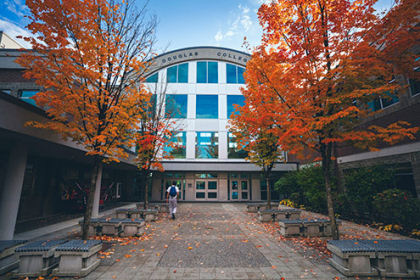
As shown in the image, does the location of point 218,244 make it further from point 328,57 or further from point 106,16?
point 106,16

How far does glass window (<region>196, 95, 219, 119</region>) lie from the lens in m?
21.9

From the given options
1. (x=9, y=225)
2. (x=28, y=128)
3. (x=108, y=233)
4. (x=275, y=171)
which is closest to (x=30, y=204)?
(x=9, y=225)

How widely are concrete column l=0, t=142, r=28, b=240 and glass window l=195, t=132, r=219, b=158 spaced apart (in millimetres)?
15367

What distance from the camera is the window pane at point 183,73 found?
74.2 feet

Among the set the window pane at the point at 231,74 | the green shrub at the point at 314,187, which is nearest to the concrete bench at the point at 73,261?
the green shrub at the point at 314,187

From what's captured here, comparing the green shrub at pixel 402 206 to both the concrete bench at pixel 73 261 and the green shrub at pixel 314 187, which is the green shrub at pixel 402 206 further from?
the concrete bench at pixel 73 261

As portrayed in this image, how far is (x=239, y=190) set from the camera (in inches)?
845

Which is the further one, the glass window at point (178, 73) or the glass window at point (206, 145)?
the glass window at point (178, 73)

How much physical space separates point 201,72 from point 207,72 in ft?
2.32

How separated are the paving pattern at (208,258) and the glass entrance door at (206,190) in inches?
508

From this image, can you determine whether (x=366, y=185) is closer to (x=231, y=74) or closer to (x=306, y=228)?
(x=306, y=228)

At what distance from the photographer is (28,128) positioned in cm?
580

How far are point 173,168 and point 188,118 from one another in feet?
19.1

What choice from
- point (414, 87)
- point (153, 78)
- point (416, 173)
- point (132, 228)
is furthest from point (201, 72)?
point (416, 173)
